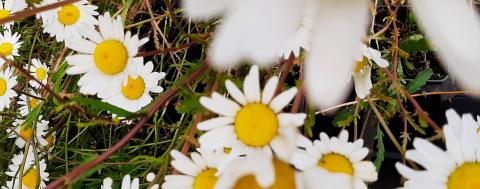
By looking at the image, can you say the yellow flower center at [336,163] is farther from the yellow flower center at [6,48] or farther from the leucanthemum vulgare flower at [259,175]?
the yellow flower center at [6,48]

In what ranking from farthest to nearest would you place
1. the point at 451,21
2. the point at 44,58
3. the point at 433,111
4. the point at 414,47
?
1. the point at 44,58
2. the point at 433,111
3. the point at 414,47
4. the point at 451,21

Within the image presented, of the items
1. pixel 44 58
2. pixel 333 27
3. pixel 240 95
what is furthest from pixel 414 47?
pixel 44 58

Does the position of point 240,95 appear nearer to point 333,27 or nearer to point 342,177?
point 342,177

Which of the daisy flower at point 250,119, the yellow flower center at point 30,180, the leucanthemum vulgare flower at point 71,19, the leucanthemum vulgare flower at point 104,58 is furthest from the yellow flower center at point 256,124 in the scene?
the yellow flower center at point 30,180

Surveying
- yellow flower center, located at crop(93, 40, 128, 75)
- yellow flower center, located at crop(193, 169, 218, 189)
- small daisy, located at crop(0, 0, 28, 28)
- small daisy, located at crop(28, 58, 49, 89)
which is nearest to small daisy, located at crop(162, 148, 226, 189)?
yellow flower center, located at crop(193, 169, 218, 189)

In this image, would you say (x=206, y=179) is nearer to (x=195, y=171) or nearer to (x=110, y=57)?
(x=195, y=171)

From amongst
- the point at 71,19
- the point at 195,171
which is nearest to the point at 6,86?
the point at 71,19
